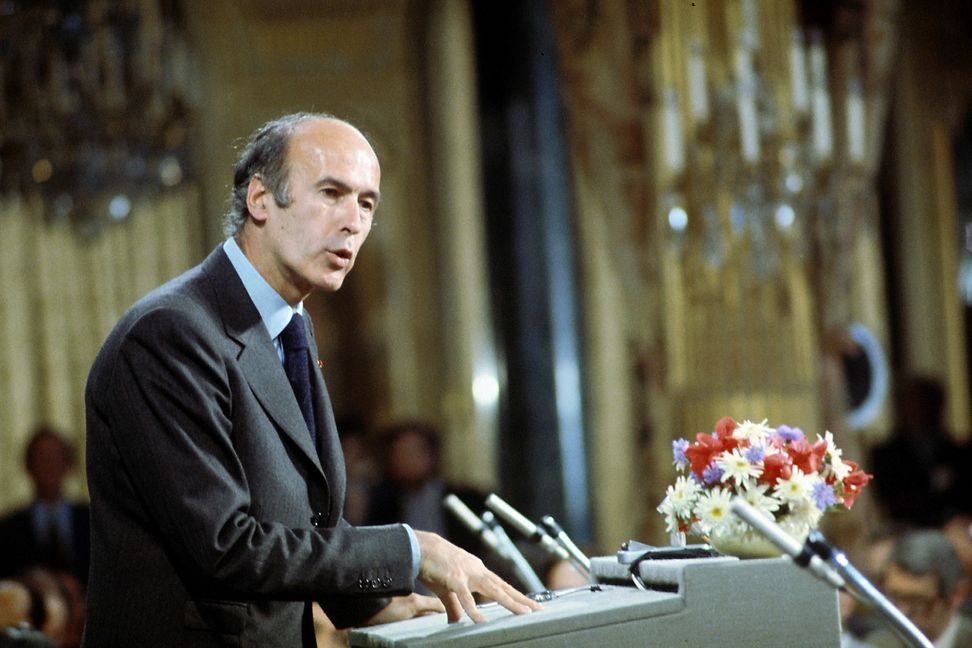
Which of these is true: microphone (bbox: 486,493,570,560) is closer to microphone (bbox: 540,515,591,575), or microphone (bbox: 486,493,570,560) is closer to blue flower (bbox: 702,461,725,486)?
microphone (bbox: 540,515,591,575)

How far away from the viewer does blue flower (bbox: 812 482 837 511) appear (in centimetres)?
230

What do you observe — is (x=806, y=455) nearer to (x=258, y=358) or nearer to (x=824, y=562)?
(x=824, y=562)

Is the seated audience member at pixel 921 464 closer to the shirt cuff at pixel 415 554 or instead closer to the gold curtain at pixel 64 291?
the gold curtain at pixel 64 291

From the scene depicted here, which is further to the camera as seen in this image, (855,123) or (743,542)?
(855,123)

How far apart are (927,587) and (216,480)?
11.0ft

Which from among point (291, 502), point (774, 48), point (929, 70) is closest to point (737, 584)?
point (291, 502)

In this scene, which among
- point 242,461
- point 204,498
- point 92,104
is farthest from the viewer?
point 92,104

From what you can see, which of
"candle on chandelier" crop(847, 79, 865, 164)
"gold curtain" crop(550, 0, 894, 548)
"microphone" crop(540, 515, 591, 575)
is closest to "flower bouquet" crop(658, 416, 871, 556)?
"microphone" crop(540, 515, 591, 575)

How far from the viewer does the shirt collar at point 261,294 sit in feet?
7.38

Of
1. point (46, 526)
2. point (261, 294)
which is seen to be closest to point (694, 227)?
point (46, 526)

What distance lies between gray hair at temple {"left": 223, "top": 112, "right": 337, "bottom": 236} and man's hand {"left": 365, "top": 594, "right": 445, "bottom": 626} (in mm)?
684

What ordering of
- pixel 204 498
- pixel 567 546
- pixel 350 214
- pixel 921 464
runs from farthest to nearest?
pixel 921 464, pixel 567 546, pixel 350 214, pixel 204 498

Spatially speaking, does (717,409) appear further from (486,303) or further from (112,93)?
(112,93)

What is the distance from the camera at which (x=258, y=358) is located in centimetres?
216
